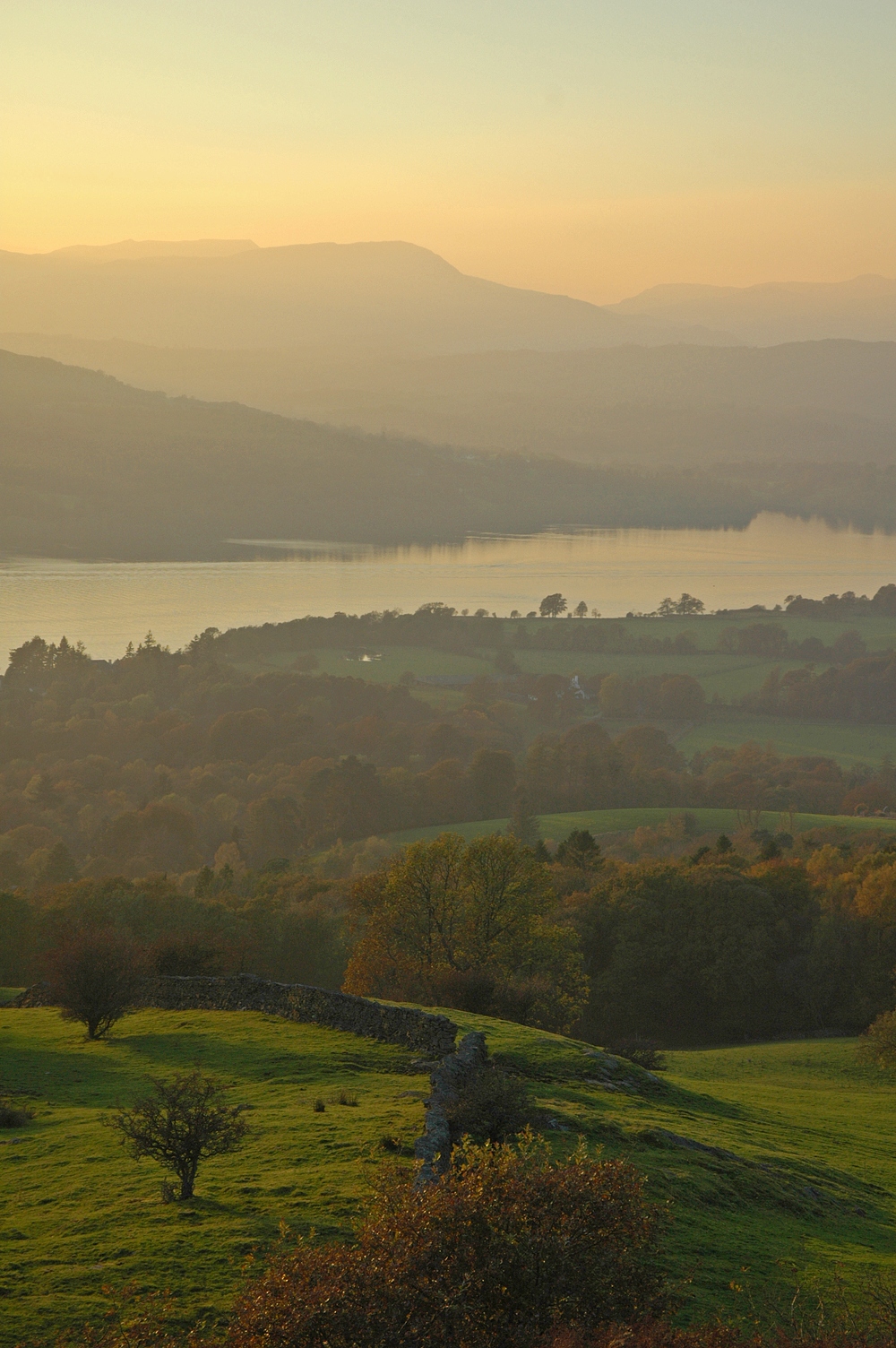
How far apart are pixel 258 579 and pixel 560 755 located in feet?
363

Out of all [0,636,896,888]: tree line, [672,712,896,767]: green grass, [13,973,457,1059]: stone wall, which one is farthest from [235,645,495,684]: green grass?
[13,973,457,1059]: stone wall

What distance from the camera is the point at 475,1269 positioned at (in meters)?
7.90

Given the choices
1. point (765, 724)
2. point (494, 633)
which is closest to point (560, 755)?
point (765, 724)

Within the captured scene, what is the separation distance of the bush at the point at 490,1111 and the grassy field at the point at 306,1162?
578mm

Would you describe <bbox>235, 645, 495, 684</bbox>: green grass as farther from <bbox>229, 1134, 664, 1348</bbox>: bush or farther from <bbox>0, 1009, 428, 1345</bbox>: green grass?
<bbox>229, 1134, 664, 1348</bbox>: bush

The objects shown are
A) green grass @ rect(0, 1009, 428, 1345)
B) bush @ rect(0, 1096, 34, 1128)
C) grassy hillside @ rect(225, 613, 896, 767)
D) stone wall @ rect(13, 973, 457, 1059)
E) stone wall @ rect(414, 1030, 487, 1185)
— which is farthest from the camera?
grassy hillside @ rect(225, 613, 896, 767)

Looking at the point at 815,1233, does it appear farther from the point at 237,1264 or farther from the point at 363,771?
the point at 363,771

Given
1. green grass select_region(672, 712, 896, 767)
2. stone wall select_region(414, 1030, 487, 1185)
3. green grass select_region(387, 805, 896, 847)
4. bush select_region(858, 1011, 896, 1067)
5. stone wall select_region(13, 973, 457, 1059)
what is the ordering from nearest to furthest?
1. stone wall select_region(414, 1030, 487, 1185)
2. stone wall select_region(13, 973, 457, 1059)
3. bush select_region(858, 1011, 896, 1067)
4. green grass select_region(387, 805, 896, 847)
5. green grass select_region(672, 712, 896, 767)

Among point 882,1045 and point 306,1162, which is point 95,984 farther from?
point 882,1045

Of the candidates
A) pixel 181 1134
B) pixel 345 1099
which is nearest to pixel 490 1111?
pixel 345 1099

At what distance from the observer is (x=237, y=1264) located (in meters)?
10.7

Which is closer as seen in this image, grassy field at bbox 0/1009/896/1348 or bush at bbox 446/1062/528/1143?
grassy field at bbox 0/1009/896/1348

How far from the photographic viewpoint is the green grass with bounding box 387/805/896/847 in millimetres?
76875

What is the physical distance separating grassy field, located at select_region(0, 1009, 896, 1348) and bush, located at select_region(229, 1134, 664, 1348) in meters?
2.65
